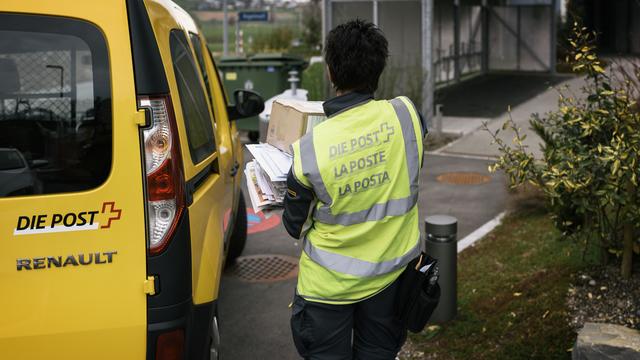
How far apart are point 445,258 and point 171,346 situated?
6.84 feet

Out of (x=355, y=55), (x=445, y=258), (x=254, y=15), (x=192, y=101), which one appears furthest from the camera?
(x=254, y=15)

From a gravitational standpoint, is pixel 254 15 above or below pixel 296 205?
above

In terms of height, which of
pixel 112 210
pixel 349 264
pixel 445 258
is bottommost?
pixel 445 258

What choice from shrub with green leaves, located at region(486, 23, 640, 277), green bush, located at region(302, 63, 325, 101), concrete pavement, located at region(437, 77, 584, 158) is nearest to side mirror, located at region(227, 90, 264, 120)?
shrub with green leaves, located at region(486, 23, 640, 277)

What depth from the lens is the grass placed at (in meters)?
3.92

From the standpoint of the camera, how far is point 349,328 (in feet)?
9.04

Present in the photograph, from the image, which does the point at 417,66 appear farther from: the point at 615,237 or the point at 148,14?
the point at 148,14

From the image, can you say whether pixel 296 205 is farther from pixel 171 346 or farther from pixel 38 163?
pixel 38 163

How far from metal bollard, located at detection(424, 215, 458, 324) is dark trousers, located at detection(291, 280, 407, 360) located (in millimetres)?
1536

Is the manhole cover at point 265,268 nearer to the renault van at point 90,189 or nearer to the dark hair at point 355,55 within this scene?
the renault van at point 90,189

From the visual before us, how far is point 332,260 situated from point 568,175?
1.69 meters

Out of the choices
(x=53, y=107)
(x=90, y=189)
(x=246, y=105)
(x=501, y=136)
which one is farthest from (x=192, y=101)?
(x=501, y=136)

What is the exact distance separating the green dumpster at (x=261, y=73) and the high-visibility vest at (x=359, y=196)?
10.1 m

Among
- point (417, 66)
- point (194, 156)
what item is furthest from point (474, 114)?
point (194, 156)
